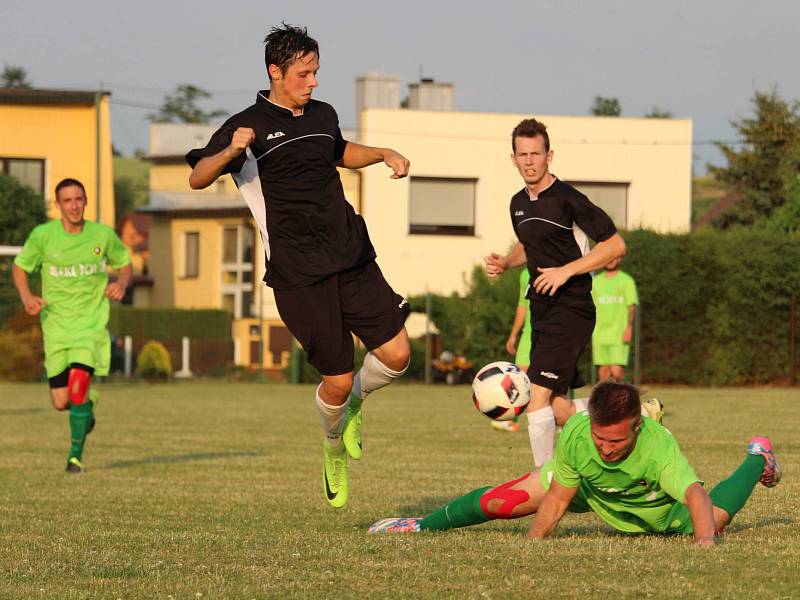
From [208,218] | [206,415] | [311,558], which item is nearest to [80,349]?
[311,558]

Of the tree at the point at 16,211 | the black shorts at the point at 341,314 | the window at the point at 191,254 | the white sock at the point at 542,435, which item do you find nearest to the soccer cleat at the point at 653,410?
the white sock at the point at 542,435

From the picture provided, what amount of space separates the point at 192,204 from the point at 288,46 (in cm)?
4528

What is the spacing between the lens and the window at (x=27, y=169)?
142 feet

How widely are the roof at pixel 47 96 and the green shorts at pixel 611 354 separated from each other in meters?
27.4

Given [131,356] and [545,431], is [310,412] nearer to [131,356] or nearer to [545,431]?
[545,431]

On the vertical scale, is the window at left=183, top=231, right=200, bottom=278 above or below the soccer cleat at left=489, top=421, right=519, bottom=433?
above

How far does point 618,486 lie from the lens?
658cm

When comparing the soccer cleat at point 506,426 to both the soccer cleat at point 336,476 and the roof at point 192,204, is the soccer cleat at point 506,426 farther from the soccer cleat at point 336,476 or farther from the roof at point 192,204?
the roof at point 192,204

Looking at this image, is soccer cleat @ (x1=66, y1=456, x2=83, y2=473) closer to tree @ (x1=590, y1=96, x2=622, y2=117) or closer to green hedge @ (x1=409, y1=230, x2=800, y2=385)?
green hedge @ (x1=409, y1=230, x2=800, y2=385)

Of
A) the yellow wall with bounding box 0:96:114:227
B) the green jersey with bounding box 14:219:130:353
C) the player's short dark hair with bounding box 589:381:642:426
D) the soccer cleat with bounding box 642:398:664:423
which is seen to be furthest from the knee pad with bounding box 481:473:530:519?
the yellow wall with bounding box 0:96:114:227

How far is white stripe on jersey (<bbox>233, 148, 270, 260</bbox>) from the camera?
7.46 m

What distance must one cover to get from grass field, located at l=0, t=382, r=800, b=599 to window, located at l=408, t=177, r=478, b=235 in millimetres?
23923

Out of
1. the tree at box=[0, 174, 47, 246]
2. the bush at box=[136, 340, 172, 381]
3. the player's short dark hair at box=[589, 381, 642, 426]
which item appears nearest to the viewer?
the player's short dark hair at box=[589, 381, 642, 426]

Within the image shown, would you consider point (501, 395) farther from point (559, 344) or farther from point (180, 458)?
point (180, 458)
